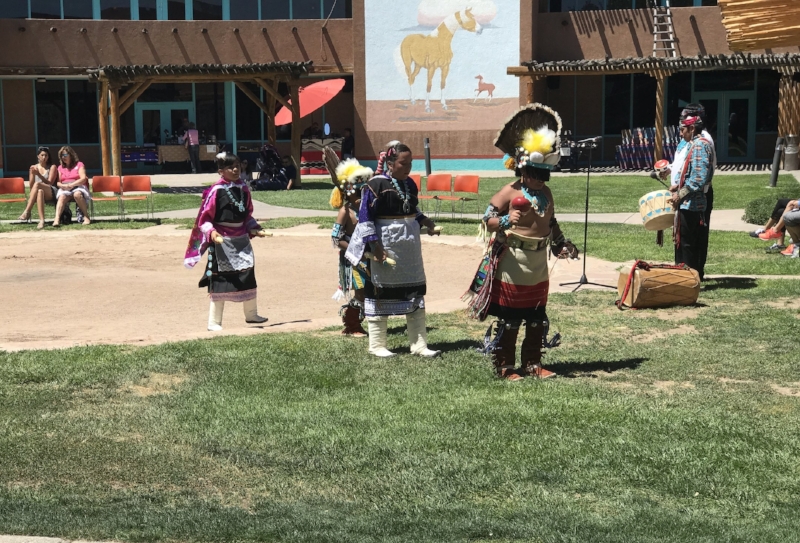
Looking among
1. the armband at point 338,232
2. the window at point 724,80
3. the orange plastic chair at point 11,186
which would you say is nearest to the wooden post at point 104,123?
the orange plastic chair at point 11,186

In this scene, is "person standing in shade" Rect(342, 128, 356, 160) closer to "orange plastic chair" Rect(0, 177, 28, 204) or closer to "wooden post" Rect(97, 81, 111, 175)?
"wooden post" Rect(97, 81, 111, 175)

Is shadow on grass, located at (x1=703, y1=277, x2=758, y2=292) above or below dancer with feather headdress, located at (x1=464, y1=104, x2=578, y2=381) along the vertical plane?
below

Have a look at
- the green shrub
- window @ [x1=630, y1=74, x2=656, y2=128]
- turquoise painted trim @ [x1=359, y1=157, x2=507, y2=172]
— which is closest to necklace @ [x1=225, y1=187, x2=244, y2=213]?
the green shrub

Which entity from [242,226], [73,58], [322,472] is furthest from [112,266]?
[73,58]

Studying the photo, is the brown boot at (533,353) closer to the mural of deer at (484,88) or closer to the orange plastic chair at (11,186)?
the orange plastic chair at (11,186)

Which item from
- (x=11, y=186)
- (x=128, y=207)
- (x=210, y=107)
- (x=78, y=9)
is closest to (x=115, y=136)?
(x=128, y=207)

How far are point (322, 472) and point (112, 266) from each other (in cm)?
943

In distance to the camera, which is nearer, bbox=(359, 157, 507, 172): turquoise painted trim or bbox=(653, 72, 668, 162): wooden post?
bbox=(653, 72, 668, 162): wooden post

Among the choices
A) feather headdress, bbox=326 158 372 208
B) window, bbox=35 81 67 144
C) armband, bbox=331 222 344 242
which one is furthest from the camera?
window, bbox=35 81 67 144

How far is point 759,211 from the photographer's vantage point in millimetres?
17219

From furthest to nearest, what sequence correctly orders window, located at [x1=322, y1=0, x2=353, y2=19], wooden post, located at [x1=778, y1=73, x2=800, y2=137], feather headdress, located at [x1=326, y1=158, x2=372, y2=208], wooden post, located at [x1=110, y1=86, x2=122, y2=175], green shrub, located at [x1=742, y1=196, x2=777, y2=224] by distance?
window, located at [x1=322, y1=0, x2=353, y2=19]
wooden post, located at [x1=778, y1=73, x2=800, y2=137]
wooden post, located at [x1=110, y1=86, x2=122, y2=175]
green shrub, located at [x1=742, y1=196, x2=777, y2=224]
feather headdress, located at [x1=326, y1=158, x2=372, y2=208]

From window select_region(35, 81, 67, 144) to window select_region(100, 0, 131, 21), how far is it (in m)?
2.80

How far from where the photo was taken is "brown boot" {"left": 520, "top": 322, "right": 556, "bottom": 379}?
7.52 metres

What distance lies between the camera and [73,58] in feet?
112
